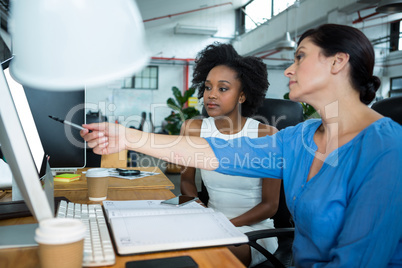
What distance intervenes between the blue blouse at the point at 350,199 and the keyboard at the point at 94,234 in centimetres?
53

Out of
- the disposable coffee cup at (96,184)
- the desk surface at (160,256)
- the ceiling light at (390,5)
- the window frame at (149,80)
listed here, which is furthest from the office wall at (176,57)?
the desk surface at (160,256)

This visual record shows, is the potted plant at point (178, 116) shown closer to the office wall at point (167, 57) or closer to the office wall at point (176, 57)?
the office wall at point (176, 57)

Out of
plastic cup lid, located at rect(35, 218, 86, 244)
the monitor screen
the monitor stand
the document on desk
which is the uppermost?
the monitor screen

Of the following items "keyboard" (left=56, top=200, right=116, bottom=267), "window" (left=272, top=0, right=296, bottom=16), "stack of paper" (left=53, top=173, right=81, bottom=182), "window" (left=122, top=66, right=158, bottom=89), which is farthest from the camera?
"window" (left=122, top=66, right=158, bottom=89)

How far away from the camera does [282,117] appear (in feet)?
5.84

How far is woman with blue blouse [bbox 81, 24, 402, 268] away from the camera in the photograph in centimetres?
76

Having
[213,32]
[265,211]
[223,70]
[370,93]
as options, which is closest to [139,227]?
[370,93]

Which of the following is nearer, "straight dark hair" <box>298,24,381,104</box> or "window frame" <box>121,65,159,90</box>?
"straight dark hair" <box>298,24,381,104</box>

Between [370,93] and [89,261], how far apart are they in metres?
0.91

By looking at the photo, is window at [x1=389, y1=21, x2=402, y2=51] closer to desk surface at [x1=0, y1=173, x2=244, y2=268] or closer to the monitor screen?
desk surface at [x1=0, y1=173, x2=244, y2=268]

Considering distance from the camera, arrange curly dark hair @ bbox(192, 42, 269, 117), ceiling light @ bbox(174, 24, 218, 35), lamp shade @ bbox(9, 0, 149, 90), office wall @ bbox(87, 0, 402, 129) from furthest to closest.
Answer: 1. ceiling light @ bbox(174, 24, 218, 35)
2. office wall @ bbox(87, 0, 402, 129)
3. curly dark hair @ bbox(192, 42, 269, 117)
4. lamp shade @ bbox(9, 0, 149, 90)

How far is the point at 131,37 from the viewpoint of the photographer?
541 millimetres

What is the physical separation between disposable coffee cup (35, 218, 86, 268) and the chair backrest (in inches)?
51.7

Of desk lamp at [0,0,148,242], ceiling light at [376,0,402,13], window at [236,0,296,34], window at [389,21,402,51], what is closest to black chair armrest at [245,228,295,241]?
desk lamp at [0,0,148,242]
